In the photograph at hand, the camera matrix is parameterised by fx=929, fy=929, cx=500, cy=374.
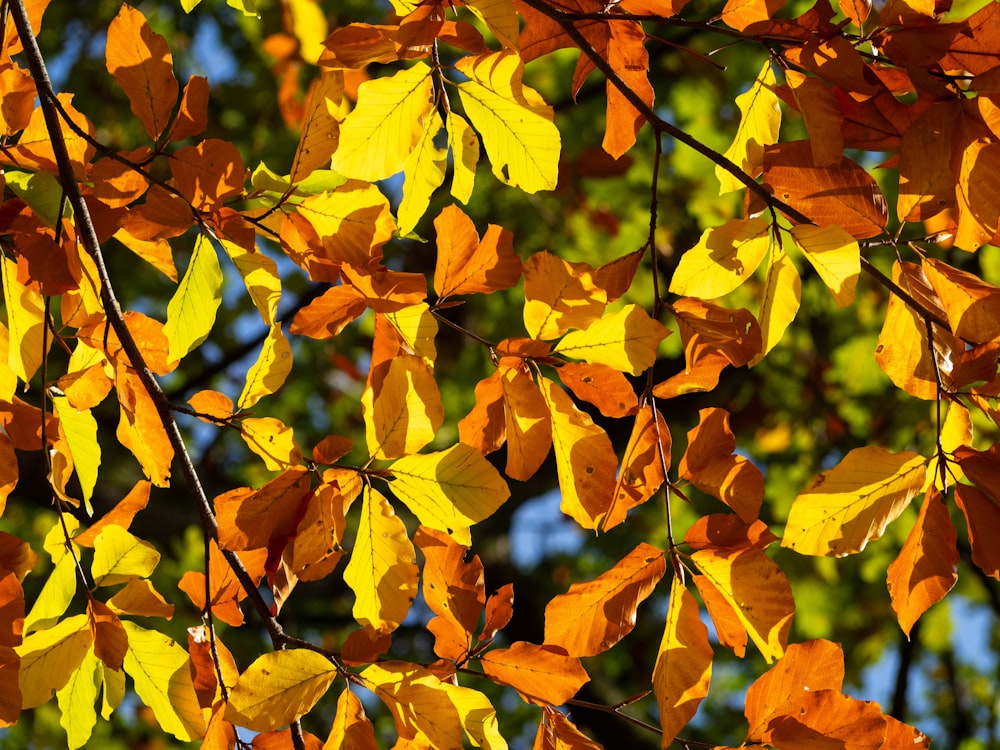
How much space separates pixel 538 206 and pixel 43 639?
261 cm

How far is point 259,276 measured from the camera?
0.84 m

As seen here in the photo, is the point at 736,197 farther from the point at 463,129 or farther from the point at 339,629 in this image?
the point at 463,129

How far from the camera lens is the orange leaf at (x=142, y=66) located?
0.76 metres

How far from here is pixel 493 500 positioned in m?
0.74

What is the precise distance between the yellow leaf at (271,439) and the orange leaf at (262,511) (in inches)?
1.7

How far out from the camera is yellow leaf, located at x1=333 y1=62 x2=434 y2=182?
74 centimetres

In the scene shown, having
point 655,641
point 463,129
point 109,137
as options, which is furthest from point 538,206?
point 463,129

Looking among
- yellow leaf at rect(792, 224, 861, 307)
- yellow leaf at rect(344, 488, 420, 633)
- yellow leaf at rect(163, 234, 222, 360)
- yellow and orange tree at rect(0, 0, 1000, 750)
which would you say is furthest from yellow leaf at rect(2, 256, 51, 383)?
yellow leaf at rect(792, 224, 861, 307)

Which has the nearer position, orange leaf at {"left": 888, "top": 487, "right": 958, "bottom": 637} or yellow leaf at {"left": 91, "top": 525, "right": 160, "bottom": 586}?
orange leaf at {"left": 888, "top": 487, "right": 958, "bottom": 637}

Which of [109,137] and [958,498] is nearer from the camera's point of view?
[958,498]

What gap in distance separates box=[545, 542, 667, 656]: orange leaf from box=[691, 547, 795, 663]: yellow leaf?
0.05 m

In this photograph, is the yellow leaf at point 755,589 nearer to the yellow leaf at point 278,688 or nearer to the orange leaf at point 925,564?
the orange leaf at point 925,564

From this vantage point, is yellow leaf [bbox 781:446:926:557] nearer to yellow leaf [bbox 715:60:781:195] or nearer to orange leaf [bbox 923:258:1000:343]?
orange leaf [bbox 923:258:1000:343]

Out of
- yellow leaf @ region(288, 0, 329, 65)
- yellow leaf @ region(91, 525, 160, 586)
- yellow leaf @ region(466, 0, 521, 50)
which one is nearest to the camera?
yellow leaf @ region(466, 0, 521, 50)
